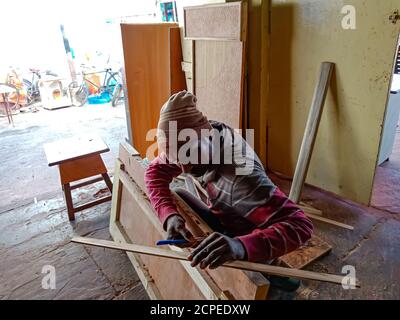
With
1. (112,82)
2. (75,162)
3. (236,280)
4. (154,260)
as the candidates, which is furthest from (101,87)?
(236,280)

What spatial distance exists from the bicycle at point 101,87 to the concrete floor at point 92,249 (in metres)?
3.17

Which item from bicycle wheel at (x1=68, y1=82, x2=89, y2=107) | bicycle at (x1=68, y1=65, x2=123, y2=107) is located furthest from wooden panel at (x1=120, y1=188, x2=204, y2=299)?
bicycle wheel at (x1=68, y1=82, x2=89, y2=107)

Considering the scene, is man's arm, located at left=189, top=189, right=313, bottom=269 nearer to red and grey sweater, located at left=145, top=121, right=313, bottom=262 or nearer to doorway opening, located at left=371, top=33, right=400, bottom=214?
red and grey sweater, located at left=145, top=121, right=313, bottom=262

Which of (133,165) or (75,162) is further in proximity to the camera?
(75,162)

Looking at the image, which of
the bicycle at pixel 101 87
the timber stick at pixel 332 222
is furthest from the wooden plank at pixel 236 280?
the bicycle at pixel 101 87

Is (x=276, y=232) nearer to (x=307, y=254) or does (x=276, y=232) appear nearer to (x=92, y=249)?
(x=307, y=254)

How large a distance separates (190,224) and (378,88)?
1.50 metres

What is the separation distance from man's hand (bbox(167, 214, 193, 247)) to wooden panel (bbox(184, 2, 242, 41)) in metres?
1.58

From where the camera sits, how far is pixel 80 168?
7.71ft

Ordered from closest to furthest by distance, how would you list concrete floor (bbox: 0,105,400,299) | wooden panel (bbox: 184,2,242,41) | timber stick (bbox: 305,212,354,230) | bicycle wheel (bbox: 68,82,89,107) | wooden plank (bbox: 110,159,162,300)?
wooden plank (bbox: 110,159,162,300) < concrete floor (bbox: 0,105,400,299) < timber stick (bbox: 305,212,354,230) < wooden panel (bbox: 184,2,242,41) < bicycle wheel (bbox: 68,82,89,107)

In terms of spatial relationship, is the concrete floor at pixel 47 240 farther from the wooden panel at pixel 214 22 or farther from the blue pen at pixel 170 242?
the wooden panel at pixel 214 22

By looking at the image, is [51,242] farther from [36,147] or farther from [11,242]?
[36,147]

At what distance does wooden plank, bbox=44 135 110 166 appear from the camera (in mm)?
2277

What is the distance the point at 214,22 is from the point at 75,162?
1529 millimetres
